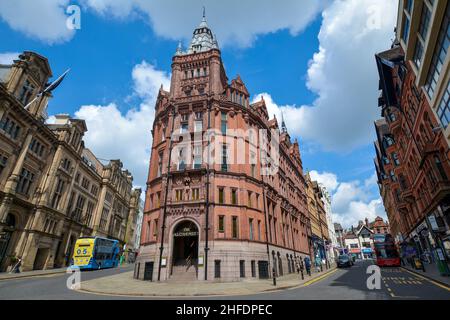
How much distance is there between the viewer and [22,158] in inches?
1346

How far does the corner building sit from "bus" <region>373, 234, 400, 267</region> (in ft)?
46.6

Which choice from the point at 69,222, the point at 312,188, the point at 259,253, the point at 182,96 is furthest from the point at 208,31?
the point at 312,188

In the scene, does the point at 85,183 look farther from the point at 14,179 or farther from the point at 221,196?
the point at 221,196

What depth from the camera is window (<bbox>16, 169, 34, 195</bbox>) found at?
34875 millimetres

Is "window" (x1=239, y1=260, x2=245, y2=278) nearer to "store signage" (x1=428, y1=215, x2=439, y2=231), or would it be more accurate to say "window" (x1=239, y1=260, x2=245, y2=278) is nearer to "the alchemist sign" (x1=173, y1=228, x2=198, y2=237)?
"the alchemist sign" (x1=173, y1=228, x2=198, y2=237)

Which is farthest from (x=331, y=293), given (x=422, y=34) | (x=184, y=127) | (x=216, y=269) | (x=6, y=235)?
(x=6, y=235)

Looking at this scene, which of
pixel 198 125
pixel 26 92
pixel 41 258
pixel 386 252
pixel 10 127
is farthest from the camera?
pixel 41 258

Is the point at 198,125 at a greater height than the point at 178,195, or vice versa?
the point at 198,125

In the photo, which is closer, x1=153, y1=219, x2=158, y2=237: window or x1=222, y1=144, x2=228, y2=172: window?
x1=153, y1=219, x2=158, y2=237: window

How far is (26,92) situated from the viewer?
35969 millimetres

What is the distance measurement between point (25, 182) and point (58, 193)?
7.87 m

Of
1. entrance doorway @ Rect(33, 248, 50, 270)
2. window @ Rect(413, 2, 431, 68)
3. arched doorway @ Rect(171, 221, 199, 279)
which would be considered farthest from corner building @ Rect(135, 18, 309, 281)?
entrance doorway @ Rect(33, 248, 50, 270)

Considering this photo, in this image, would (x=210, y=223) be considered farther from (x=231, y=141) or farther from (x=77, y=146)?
(x=77, y=146)

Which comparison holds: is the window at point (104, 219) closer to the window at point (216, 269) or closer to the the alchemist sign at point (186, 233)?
the the alchemist sign at point (186, 233)
